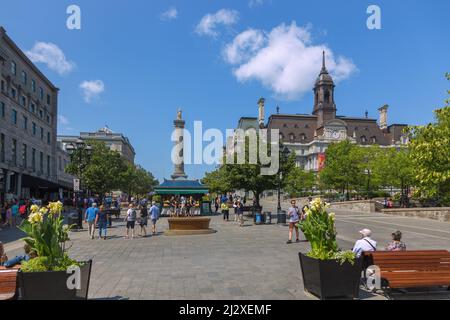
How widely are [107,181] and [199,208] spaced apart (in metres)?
16.6

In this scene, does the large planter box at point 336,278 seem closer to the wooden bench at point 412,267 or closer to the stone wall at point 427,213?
the wooden bench at point 412,267

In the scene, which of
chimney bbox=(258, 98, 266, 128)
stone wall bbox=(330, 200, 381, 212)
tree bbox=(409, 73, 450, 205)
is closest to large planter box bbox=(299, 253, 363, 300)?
tree bbox=(409, 73, 450, 205)

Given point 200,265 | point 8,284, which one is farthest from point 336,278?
point 8,284

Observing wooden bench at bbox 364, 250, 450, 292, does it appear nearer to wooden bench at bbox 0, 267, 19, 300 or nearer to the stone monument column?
wooden bench at bbox 0, 267, 19, 300

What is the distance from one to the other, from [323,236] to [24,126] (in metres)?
49.8

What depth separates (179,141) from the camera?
146 feet

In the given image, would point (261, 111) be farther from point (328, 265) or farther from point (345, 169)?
point (328, 265)

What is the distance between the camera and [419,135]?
23.2 meters

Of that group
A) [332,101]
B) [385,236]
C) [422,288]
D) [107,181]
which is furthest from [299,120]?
[422,288]

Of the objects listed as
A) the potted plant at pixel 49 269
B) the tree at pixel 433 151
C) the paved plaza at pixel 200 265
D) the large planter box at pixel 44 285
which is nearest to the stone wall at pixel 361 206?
the tree at pixel 433 151

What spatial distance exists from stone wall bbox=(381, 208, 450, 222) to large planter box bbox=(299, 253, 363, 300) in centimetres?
2594

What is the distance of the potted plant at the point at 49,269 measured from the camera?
606 cm
